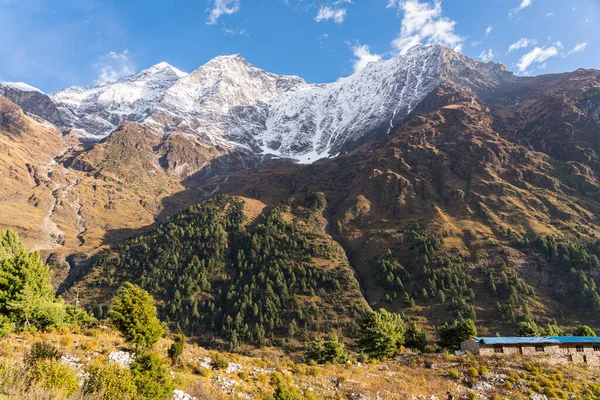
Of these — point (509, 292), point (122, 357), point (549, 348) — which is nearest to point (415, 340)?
point (549, 348)

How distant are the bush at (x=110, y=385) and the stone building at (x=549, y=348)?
114 feet

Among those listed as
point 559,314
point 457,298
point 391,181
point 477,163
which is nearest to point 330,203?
point 391,181

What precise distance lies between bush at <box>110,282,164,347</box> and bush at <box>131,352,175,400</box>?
883 cm

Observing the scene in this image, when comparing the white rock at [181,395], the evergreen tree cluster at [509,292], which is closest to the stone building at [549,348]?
the white rock at [181,395]

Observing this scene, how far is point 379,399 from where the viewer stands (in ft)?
78.9

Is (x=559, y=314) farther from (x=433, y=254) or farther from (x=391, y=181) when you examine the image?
(x=391, y=181)

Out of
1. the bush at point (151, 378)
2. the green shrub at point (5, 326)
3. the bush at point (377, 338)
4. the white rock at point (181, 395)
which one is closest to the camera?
the bush at point (151, 378)

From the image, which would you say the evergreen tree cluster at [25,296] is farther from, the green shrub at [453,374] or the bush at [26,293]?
the green shrub at [453,374]

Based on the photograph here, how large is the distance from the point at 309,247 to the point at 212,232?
1983 inches

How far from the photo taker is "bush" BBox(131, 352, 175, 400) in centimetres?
1698

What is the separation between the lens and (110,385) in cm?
1485

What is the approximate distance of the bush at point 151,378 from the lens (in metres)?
17.0

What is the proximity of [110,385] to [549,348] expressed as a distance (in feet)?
136

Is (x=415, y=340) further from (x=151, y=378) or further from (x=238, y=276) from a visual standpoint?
(x=238, y=276)
